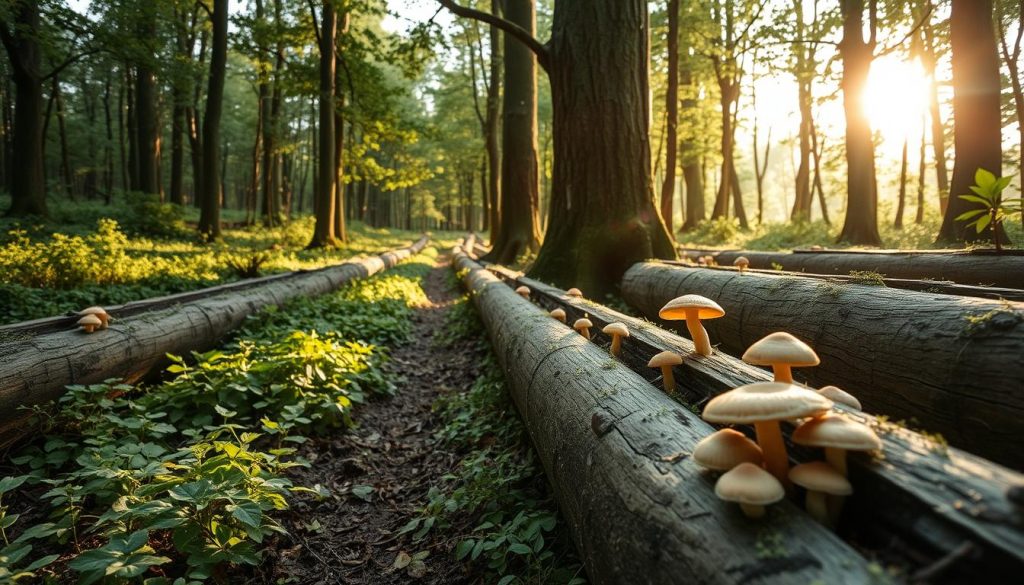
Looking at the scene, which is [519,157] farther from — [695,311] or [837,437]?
[837,437]

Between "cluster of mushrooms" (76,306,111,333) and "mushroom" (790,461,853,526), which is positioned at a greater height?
"cluster of mushrooms" (76,306,111,333)

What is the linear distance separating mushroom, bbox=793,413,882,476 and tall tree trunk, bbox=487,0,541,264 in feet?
38.1

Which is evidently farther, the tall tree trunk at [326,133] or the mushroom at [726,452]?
the tall tree trunk at [326,133]

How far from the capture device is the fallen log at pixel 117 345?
126 inches

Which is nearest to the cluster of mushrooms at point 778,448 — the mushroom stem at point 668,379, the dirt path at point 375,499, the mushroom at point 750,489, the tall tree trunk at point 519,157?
the mushroom at point 750,489

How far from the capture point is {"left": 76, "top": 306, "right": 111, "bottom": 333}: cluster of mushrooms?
4023mm

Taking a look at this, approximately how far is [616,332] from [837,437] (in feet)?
6.08

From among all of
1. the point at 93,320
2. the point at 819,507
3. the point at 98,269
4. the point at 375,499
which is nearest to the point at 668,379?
the point at 819,507

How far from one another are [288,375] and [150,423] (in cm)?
118

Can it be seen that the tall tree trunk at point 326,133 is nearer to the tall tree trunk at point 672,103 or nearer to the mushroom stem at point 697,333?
the tall tree trunk at point 672,103

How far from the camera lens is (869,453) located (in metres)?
1.43

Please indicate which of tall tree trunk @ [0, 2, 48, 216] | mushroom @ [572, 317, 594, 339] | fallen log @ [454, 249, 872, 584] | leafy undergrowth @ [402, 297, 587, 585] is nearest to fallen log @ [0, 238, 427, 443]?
leafy undergrowth @ [402, 297, 587, 585]

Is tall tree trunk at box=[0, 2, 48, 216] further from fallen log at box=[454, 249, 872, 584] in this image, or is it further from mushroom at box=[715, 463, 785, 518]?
mushroom at box=[715, 463, 785, 518]

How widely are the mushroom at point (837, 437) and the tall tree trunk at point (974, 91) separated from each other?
388 inches
